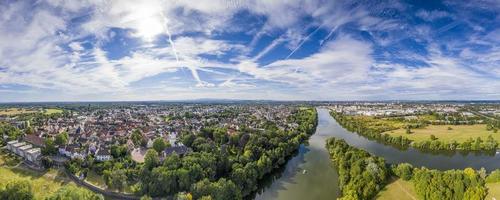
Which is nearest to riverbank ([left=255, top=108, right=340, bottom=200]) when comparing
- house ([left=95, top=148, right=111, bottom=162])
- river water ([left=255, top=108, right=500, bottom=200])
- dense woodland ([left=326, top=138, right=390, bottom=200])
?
river water ([left=255, top=108, right=500, bottom=200])

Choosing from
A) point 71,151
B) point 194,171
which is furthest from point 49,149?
point 194,171

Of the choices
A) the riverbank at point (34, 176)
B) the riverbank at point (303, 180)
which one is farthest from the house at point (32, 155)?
the riverbank at point (303, 180)

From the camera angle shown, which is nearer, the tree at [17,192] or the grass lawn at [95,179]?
the tree at [17,192]

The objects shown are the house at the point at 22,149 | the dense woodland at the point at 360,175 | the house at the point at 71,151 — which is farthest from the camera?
the house at the point at 71,151

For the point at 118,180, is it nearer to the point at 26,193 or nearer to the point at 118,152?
the point at 26,193

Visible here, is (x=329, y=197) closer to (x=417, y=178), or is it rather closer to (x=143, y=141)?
(x=417, y=178)

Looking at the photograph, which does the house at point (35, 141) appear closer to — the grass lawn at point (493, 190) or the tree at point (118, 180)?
the tree at point (118, 180)
